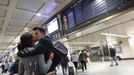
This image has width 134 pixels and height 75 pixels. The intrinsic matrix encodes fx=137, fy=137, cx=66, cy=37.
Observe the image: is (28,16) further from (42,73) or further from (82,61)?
(82,61)

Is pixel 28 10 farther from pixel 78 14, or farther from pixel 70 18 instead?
pixel 78 14

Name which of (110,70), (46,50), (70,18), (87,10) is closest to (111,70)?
(110,70)

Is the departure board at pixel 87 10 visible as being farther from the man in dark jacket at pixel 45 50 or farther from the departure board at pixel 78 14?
the man in dark jacket at pixel 45 50

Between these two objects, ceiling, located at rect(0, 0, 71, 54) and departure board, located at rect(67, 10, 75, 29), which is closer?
ceiling, located at rect(0, 0, 71, 54)

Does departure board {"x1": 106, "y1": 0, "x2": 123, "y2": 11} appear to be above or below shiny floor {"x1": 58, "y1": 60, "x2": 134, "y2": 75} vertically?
above

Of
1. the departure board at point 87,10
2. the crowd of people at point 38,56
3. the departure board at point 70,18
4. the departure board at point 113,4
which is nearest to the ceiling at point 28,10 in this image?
the departure board at point 70,18

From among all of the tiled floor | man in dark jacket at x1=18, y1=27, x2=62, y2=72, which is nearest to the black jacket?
man in dark jacket at x1=18, y1=27, x2=62, y2=72

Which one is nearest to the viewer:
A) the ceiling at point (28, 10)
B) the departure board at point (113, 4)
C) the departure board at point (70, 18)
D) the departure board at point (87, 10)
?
the departure board at point (113, 4)

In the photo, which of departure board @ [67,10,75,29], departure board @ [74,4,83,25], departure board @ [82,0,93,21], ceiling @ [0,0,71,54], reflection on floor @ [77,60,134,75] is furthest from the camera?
reflection on floor @ [77,60,134,75]

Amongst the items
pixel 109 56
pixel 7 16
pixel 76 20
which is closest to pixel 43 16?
pixel 7 16

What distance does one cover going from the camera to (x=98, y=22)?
2.49m

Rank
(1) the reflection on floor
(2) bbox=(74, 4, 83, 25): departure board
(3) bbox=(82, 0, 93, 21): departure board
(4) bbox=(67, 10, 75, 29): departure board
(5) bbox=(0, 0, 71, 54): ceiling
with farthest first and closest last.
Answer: (1) the reflection on floor < (4) bbox=(67, 10, 75, 29): departure board < (5) bbox=(0, 0, 71, 54): ceiling < (2) bbox=(74, 4, 83, 25): departure board < (3) bbox=(82, 0, 93, 21): departure board

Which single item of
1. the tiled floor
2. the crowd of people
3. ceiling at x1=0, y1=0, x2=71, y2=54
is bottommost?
the tiled floor

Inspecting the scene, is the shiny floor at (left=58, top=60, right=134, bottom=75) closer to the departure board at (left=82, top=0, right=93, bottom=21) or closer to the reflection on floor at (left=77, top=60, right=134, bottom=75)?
the reflection on floor at (left=77, top=60, right=134, bottom=75)
